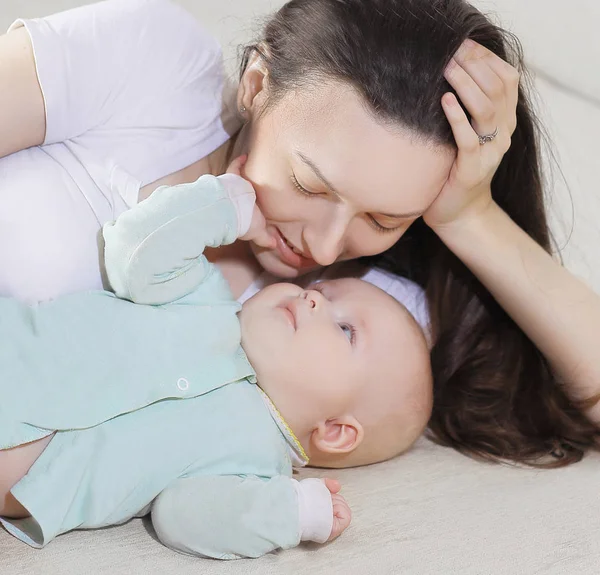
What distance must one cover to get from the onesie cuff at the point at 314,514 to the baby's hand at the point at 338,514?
0.06ft

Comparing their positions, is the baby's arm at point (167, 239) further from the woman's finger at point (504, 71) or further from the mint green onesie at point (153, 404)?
the woman's finger at point (504, 71)

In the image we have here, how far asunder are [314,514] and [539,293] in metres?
0.69

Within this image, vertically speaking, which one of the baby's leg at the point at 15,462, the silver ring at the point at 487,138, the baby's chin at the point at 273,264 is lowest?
the baby's leg at the point at 15,462

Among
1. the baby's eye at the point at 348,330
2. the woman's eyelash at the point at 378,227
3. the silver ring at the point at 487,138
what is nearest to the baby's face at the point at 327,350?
the baby's eye at the point at 348,330

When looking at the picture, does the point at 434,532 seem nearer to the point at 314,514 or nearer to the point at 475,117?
the point at 314,514

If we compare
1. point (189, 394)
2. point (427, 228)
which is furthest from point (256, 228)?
point (427, 228)

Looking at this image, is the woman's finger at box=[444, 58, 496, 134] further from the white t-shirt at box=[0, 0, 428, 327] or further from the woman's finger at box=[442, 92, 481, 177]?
the white t-shirt at box=[0, 0, 428, 327]

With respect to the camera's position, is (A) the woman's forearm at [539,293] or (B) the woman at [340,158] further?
(A) the woman's forearm at [539,293]

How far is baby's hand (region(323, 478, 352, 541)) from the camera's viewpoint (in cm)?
126

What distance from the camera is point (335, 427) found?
148 centimetres

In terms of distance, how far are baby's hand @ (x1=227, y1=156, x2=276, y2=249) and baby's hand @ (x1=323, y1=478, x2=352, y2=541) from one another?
44 cm

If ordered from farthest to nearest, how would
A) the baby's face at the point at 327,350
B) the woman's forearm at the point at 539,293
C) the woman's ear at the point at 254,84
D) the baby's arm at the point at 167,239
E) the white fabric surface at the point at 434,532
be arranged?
1. the woman's forearm at the point at 539,293
2. the woman's ear at the point at 254,84
3. the baby's face at the point at 327,350
4. the baby's arm at the point at 167,239
5. the white fabric surface at the point at 434,532

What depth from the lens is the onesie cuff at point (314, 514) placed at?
1237 mm

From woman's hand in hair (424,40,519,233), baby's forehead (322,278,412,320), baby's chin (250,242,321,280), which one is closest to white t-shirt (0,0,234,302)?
baby's chin (250,242,321,280)
